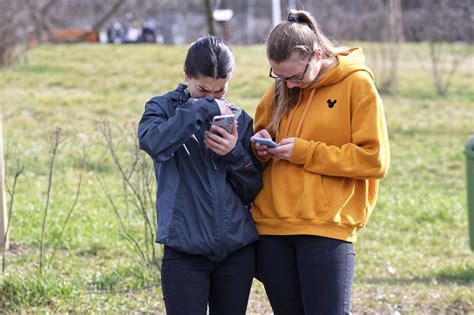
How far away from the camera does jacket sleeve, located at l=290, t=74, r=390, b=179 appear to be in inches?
125

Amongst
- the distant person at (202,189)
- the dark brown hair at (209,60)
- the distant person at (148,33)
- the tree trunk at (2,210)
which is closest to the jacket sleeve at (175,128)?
the distant person at (202,189)

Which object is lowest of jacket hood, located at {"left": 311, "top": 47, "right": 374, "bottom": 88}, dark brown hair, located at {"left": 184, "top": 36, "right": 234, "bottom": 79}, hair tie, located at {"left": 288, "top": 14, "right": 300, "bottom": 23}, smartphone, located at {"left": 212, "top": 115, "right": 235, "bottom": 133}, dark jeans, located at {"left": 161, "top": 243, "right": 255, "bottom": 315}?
dark jeans, located at {"left": 161, "top": 243, "right": 255, "bottom": 315}

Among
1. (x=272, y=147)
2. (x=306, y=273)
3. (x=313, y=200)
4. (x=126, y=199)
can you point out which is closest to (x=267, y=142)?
(x=272, y=147)

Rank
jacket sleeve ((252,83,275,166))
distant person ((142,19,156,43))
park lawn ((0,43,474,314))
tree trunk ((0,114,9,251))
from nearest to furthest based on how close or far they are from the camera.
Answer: jacket sleeve ((252,83,275,166)) < park lawn ((0,43,474,314)) < tree trunk ((0,114,9,251)) < distant person ((142,19,156,43))

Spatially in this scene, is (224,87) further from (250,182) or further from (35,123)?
(35,123)

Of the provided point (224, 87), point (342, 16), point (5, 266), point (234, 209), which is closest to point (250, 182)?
point (234, 209)

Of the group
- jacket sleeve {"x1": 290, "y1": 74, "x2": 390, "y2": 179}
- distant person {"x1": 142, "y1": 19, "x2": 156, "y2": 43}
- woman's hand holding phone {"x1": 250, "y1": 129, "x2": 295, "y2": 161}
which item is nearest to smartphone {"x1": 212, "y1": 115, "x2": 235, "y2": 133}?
woman's hand holding phone {"x1": 250, "y1": 129, "x2": 295, "y2": 161}

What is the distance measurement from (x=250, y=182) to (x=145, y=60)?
48.9 ft

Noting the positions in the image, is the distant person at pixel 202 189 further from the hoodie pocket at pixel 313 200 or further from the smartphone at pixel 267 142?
the hoodie pocket at pixel 313 200

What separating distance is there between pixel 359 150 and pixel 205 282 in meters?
0.74

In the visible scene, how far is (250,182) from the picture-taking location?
3295mm

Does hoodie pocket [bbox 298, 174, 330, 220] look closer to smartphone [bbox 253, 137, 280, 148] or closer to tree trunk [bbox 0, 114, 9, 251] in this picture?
smartphone [bbox 253, 137, 280, 148]

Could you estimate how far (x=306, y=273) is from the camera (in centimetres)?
323

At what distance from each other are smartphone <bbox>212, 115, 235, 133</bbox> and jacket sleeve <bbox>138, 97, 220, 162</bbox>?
2 cm
